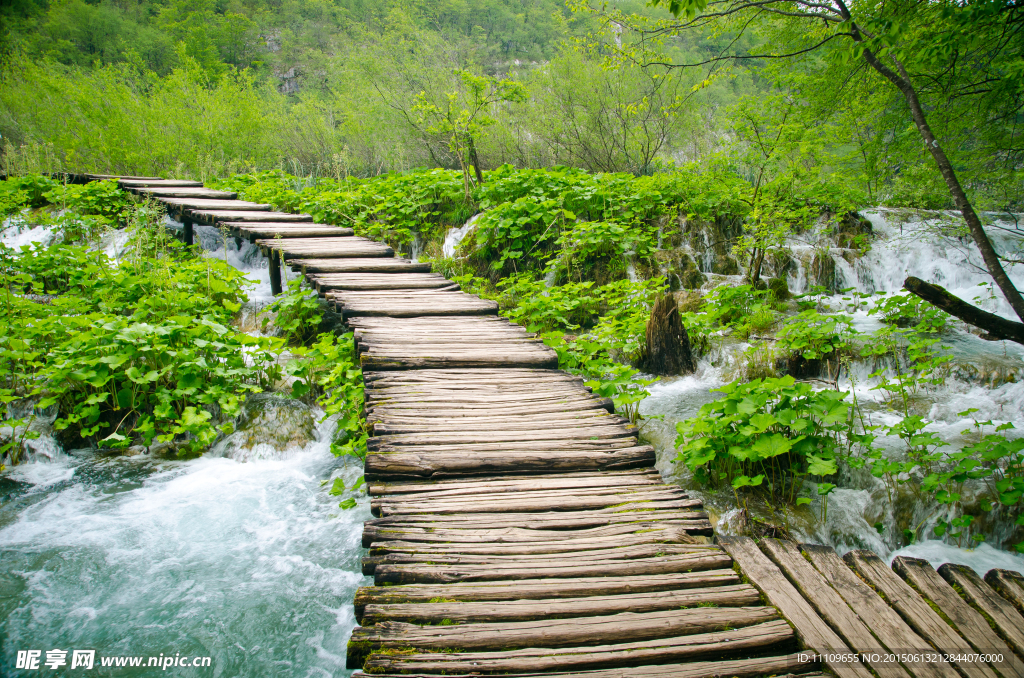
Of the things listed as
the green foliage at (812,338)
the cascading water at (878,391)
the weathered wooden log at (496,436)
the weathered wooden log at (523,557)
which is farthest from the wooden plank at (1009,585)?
the green foliage at (812,338)

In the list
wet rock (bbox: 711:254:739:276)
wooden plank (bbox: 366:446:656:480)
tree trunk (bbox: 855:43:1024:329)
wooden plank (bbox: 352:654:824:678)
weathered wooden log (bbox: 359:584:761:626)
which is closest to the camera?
wooden plank (bbox: 352:654:824:678)

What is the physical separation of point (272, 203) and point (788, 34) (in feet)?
30.4

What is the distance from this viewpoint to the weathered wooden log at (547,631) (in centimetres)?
179

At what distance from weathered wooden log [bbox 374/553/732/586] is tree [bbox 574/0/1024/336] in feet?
6.64

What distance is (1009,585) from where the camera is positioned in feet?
7.22

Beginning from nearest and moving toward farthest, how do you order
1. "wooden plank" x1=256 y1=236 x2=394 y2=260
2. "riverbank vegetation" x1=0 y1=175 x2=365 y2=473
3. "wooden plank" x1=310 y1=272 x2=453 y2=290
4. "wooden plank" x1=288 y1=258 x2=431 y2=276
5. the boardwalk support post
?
"riverbank vegetation" x1=0 y1=175 x2=365 y2=473 < "wooden plank" x1=310 y1=272 x2=453 y2=290 < "wooden plank" x1=288 y1=258 x2=431 y2=276 < "wooden plank" x1=256 y1=236 x2=394 y2=260 < the boardwalk support post

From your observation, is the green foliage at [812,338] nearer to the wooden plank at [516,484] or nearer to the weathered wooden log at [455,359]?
the weathered wooden log at [455,359]

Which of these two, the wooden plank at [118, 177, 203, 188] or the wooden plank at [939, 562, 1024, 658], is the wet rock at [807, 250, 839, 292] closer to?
the wooden plank at [939, 562, 1024, 658]

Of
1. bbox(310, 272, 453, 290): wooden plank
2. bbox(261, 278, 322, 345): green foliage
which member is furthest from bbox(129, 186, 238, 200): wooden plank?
bbox(310, 272, 453, 290): wooden plank

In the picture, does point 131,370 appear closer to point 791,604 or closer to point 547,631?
point 547,631

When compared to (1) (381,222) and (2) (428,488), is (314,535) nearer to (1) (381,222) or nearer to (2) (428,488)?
(2) (428,488)

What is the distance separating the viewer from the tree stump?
18.4ft

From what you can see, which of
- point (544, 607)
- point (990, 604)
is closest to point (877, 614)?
point (990, 604)

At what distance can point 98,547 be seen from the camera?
3.31 meters
